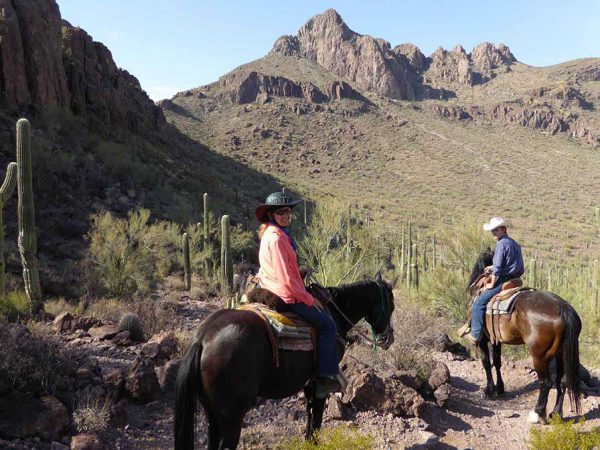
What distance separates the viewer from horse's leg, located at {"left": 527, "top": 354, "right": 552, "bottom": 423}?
213 inches

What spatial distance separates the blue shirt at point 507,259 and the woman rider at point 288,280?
133 inches

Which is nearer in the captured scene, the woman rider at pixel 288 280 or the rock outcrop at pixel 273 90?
the woman rider at pixel 288 280

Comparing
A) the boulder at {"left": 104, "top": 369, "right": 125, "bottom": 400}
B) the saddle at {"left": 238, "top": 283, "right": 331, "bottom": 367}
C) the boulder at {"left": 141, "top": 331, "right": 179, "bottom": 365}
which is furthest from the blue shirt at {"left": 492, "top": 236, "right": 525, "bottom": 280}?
the boulder at {"left": 104, "top": 369, "right": 125, "bottom": 400}

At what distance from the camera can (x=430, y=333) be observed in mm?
9172

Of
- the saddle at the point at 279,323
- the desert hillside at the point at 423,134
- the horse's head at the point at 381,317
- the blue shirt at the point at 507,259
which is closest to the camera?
the saddle at the point at 279,323

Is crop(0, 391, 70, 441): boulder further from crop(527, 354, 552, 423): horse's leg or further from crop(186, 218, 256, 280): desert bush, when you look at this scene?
crop(186, 218, 256, 280): desert bush

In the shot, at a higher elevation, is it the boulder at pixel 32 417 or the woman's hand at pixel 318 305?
the woman's hand at pixel 318 305

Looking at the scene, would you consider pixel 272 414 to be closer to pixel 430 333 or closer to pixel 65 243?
pixel 430 333

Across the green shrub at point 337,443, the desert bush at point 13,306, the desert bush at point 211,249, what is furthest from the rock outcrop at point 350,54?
the green shrub at point 337,443

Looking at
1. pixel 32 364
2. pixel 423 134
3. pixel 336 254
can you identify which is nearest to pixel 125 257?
pixel 336 254

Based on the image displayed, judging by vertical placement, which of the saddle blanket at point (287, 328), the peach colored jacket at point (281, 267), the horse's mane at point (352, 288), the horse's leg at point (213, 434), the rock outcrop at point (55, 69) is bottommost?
the horse's leg at point (213, 434)

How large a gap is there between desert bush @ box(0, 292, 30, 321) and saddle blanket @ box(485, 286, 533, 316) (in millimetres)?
8503

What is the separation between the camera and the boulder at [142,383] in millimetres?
5348

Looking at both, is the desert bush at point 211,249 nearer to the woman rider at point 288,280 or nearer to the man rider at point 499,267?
the man rider at point 499,267
